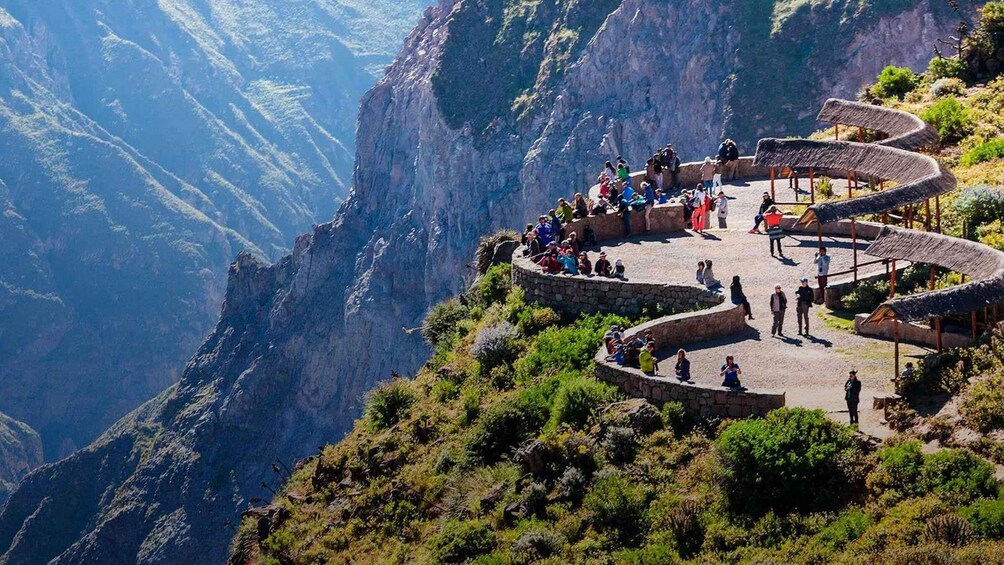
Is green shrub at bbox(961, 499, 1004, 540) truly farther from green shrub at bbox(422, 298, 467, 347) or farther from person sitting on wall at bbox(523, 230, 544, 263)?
green shrub at bbox(422, 298, 467, 347)

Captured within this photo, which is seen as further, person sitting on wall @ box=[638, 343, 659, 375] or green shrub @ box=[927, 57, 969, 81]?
green shrub @ box=[927, 57, 969, 81]

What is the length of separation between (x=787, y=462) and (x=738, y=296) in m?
7.57

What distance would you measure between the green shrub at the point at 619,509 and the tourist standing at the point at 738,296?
670 centimetres

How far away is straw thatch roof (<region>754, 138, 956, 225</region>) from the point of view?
30.9 meters

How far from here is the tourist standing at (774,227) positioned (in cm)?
3500

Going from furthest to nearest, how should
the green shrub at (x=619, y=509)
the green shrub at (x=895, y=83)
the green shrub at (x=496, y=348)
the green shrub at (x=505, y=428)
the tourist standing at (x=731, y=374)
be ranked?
the green shrub at (x=895, y=83) < the green shrub at (x=496, y=348) < the green shrub at (x=505, y=428) < the tourist standing at (x=731, y=374) < the green shrub at (x=619, y=509)

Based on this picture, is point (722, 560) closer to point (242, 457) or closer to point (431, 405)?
point (431, 405)

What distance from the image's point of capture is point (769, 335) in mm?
29562

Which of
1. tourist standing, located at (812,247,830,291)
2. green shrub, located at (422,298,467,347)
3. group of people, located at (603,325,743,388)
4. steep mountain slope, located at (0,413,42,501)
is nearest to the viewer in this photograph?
group of people, located at (603,325,743,388)

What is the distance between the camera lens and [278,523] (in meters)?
33.1

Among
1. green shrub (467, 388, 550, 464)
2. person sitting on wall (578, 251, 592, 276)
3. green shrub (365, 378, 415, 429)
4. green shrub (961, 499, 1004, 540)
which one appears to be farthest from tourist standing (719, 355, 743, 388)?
green shrub (365, 378, 415, 429)

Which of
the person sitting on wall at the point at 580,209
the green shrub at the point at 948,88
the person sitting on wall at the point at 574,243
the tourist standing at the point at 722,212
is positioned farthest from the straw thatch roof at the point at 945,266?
the green shrub at the point at 948,88

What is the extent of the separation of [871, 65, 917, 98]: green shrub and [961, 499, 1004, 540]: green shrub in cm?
3024

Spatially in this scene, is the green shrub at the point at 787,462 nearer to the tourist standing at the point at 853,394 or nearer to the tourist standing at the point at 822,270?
the tourist standing at the point at 853,394
